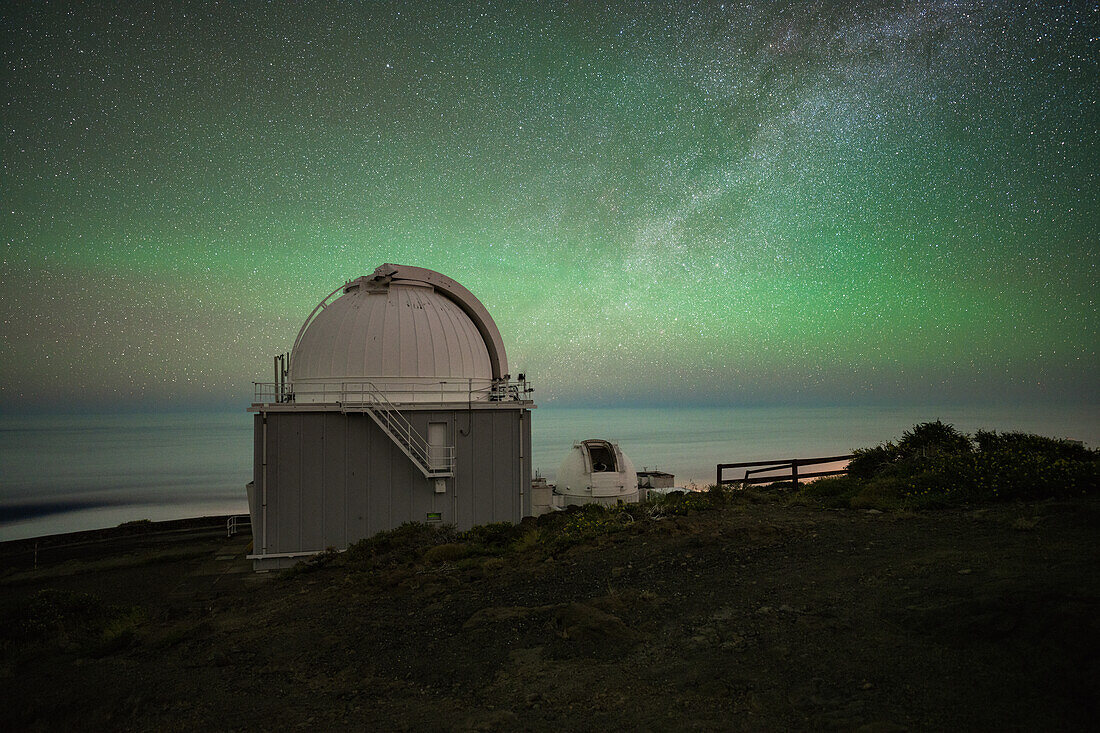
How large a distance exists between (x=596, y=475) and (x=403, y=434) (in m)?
10.4

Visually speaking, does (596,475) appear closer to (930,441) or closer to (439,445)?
(439,445)

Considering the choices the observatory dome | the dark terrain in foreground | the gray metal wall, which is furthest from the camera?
the observatory dome

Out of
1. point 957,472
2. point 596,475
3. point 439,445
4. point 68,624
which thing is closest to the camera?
point 68,624

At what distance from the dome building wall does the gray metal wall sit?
0.08ft

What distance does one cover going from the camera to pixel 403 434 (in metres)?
15.7

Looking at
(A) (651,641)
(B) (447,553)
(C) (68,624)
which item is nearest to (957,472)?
(A) (651,641)

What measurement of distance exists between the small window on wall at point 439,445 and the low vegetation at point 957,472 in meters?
8.72

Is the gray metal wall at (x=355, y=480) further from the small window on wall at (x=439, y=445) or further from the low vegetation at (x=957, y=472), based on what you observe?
the low vegetation at (x=957, y=472)

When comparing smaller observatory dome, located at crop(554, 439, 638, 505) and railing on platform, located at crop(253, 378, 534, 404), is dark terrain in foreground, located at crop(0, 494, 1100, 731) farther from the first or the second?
smaller observatory dome, located at crop(554, 439, 638, 505)

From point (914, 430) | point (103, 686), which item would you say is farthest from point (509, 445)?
point (103, 686)

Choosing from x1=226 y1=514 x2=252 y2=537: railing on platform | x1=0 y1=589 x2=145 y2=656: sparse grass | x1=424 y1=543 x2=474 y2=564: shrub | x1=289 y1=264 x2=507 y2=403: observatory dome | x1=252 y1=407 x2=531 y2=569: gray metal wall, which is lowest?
x1=226 y1=514 x2=252 y2=537: railing on platform

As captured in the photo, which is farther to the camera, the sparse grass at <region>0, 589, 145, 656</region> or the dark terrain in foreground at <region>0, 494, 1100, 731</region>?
the sparse grass at <region>0, 589, 145, 656</region>

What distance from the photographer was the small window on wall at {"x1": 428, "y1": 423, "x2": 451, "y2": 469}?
637 inches

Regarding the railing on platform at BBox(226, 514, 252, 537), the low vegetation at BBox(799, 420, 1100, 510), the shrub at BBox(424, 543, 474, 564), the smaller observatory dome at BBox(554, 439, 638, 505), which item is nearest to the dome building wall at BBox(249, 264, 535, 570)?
the shrub at BBox(424, 543, 474, 564)
